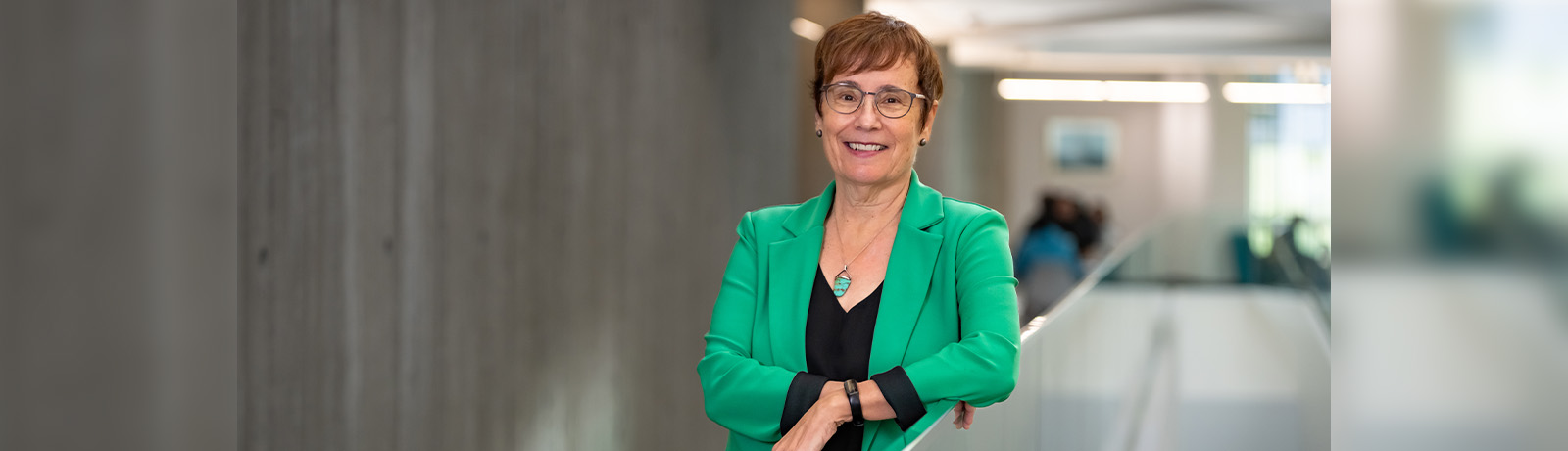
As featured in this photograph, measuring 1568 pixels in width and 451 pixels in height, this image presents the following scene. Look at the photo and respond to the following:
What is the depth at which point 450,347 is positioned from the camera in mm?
4594

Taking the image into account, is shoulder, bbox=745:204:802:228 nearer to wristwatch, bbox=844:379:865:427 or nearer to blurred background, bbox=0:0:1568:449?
wristwatch, bbox=844:379:865:427

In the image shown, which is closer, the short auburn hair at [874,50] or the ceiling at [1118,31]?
the short auburn hair at [874,50]

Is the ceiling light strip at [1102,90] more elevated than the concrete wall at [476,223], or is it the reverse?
the ceiling light strip at [1102,90]

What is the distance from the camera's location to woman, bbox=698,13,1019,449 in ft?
5.70

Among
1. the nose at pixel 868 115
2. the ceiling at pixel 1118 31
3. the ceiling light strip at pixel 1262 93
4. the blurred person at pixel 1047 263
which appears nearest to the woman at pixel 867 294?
the nose at pixel 868 115

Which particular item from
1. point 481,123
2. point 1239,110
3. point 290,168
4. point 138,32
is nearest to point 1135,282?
point 481,123

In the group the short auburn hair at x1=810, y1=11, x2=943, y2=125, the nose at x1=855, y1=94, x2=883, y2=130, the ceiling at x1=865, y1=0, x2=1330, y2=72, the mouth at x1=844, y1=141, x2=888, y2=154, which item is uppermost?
the ceiling at x1=865, y1=0, x2=1330, y2=72

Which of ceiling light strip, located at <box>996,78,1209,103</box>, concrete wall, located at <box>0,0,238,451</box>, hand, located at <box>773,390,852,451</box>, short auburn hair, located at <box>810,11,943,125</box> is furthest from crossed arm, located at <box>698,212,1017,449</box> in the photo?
ceiling light strip, located at <box>996,78,1209,103</box>

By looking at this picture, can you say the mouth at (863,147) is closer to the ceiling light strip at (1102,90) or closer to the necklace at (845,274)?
the necklace at (845,274)

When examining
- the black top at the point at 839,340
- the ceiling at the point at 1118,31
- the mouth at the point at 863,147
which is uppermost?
the ceiling at the point at 1118,31

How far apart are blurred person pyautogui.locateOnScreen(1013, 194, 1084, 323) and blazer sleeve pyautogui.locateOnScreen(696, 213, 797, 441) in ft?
23.3

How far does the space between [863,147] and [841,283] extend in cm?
22

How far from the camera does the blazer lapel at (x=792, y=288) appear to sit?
1857 millimetres

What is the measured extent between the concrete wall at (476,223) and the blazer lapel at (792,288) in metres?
Answer: 2.15
